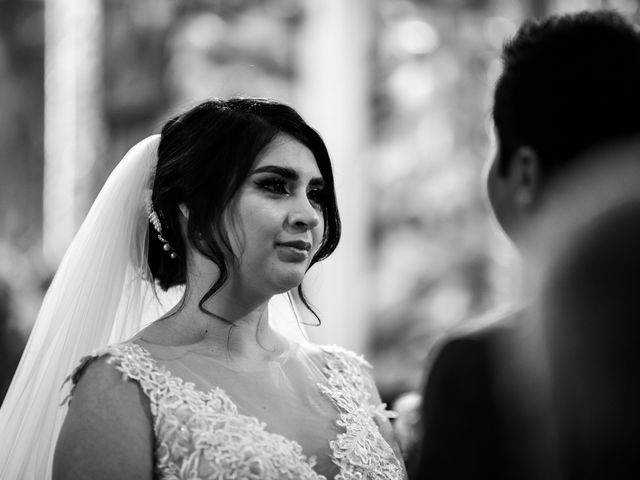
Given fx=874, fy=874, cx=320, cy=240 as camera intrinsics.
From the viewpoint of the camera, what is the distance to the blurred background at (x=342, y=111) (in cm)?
654

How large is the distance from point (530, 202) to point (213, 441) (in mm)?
1072

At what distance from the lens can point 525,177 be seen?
4.80ft

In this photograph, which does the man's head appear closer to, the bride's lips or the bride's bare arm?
the bride's lips

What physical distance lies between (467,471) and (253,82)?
5.56 metres

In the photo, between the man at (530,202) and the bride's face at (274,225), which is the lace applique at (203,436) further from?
the man at (530,202)

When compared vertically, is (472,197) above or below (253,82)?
below

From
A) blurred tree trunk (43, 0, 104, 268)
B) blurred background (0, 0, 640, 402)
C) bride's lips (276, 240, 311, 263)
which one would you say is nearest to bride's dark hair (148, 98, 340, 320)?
bride's lips (276, 240, 311, 263)

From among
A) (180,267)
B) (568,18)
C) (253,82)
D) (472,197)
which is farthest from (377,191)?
(568,18)

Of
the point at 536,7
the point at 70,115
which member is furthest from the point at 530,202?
the point at 536,7

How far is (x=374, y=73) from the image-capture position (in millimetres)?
6793

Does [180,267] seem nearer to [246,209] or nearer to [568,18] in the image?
[246,209]

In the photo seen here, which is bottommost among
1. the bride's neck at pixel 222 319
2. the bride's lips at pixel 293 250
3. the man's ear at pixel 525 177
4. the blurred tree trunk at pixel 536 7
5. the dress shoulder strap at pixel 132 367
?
the dress shoulder strap at pixel 132 367

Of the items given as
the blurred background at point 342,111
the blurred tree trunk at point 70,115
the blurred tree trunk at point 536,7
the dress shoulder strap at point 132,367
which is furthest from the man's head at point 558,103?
the blurred tree trunk at point 536,7

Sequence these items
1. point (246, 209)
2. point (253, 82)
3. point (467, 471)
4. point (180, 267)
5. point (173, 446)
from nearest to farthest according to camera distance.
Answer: point (467, 471)
point (173, 446)
point (246, 209)
point (180, 267)
point (253, 82)
